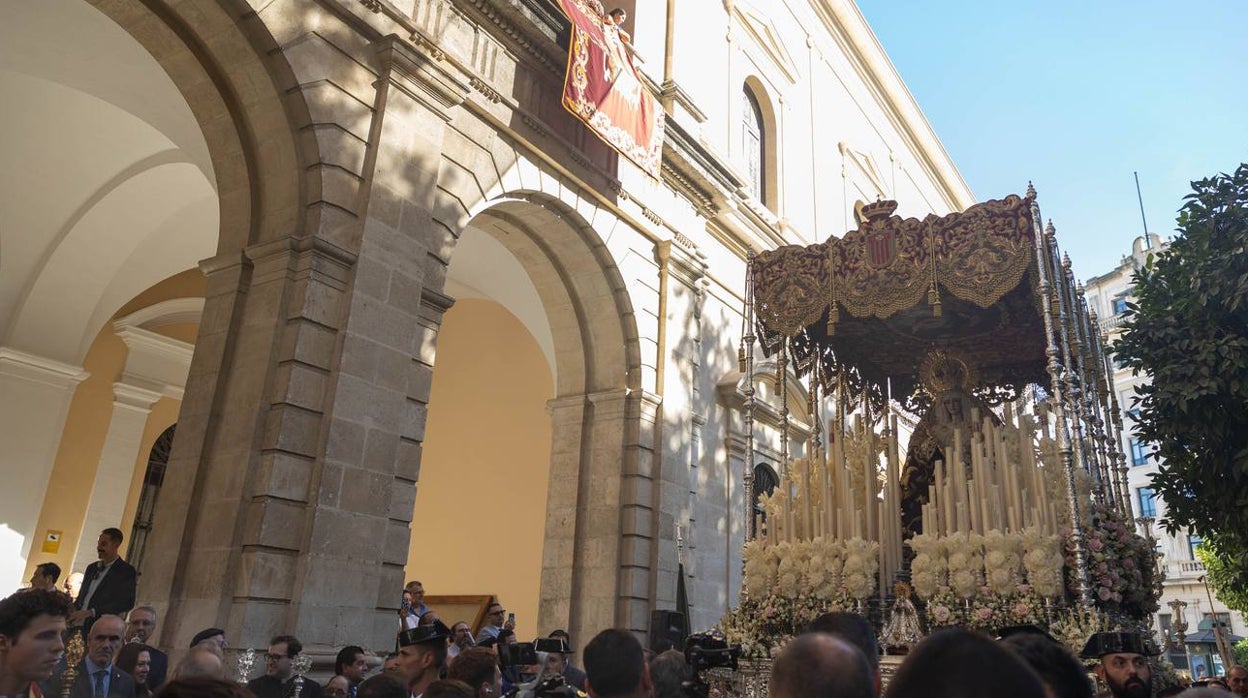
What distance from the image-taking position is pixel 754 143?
1593 centimetres

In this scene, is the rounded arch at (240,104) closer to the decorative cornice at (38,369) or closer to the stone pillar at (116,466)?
the decorative cornice at (38,369)

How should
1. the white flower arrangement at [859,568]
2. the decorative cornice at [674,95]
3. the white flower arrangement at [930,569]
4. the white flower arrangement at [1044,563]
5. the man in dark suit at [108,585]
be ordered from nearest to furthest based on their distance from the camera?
1. the man in dark suit at [108,585]
2. the white flower arrangement at [1044,563]
3. the white flower arrangement at [930,569]
4. the white flower arrangement at [859,568]
5. the decorative cornice at [674,95]

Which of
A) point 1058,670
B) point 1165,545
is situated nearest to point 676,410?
point 1058,670

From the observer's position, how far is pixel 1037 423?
7.59 m

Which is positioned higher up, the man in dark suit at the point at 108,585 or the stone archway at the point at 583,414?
the stone archway at the point at 583,414

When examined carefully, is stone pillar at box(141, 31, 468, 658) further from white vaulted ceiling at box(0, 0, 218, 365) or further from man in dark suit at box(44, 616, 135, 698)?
white vaulted ceiling at box(0, 0, 218, 365)

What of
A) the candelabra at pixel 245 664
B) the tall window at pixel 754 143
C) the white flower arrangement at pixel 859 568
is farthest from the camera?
the tall window at pixel 754 143

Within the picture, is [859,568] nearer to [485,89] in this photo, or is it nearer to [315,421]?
[315,421]

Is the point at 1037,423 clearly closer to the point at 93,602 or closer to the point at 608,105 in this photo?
the point at 608,105

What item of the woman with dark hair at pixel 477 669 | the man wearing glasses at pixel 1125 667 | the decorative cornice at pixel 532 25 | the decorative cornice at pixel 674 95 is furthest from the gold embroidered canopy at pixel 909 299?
the woman with dark hair at pixel 477 669

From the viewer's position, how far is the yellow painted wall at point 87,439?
11.5 metres

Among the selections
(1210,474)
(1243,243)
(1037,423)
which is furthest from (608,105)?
(1210,474)

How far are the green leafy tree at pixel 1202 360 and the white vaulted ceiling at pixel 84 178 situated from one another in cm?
907

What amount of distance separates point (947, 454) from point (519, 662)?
4379mm
